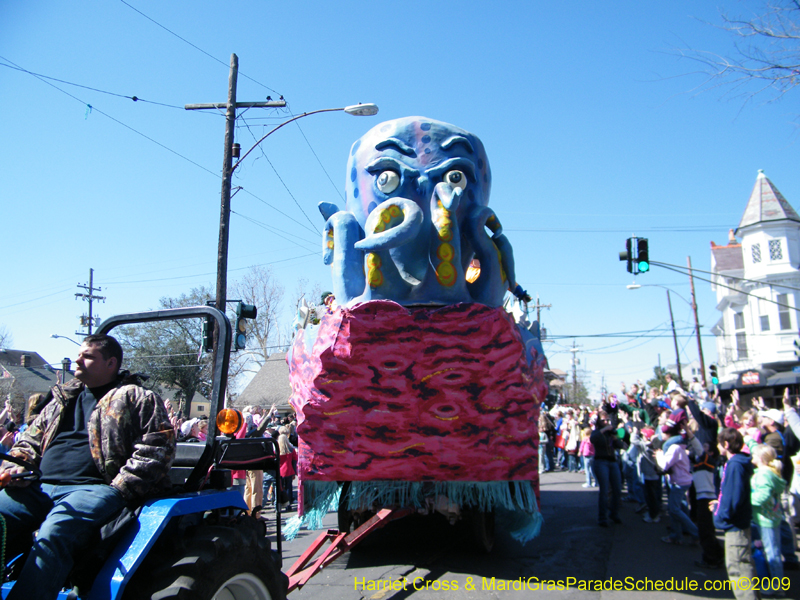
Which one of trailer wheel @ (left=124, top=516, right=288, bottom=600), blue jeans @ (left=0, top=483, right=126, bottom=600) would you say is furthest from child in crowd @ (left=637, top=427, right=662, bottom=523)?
blue jeans @ (left=0, top=483, right=126, bottom=600)

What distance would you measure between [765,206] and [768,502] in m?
31.6

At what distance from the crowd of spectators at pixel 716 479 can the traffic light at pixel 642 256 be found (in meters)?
3.08

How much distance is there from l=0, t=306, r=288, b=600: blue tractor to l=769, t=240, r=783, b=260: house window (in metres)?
33.7

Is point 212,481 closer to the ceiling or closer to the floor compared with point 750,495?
closer to the ceiling

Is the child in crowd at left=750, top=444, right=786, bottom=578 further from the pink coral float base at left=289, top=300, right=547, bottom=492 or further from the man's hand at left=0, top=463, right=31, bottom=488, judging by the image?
the man's hand at left=0, top=463, right=31, bottom=488

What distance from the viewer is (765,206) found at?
102 feet

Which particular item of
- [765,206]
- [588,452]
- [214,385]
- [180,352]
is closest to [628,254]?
[588,452]

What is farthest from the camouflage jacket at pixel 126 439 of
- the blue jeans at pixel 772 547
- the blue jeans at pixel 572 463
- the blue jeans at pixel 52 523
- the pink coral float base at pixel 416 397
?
the blue jeans at pixel 572 463

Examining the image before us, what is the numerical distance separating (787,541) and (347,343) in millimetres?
4880

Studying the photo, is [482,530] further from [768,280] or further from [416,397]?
[768,280]

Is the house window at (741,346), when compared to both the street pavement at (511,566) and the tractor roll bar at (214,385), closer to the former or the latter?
the street pavement at (511,566)

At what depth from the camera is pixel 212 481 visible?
3568mm

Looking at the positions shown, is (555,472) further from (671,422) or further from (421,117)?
(421,117)

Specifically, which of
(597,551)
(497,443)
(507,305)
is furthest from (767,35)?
(597,551)
